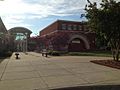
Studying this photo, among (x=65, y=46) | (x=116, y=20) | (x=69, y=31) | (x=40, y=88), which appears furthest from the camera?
(x=69, y=31)

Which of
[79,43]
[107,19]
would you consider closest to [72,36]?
[79,43]

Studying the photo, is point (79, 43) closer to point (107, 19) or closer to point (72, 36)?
point (72, 36)

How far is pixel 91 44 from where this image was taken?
7175 cm

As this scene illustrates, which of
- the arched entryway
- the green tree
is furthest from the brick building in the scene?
the green tree

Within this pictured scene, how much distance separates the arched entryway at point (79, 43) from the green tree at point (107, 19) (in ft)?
164

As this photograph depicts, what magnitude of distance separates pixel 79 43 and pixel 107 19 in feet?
177

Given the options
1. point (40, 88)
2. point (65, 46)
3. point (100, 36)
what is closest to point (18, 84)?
point (40, 88)

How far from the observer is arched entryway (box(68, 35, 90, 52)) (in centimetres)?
6994

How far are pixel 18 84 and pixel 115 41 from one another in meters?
10.8

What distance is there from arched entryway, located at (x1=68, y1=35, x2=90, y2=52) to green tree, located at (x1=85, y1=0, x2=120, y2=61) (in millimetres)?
50029

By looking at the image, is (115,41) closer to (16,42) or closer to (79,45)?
(79,45)

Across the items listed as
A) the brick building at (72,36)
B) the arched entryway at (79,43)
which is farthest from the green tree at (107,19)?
the arched entryway at (79,43)

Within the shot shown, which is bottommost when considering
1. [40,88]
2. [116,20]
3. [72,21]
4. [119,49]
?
[40,88]

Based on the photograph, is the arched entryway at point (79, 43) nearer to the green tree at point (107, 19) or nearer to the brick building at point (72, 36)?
the brick building at point (72, 36)
